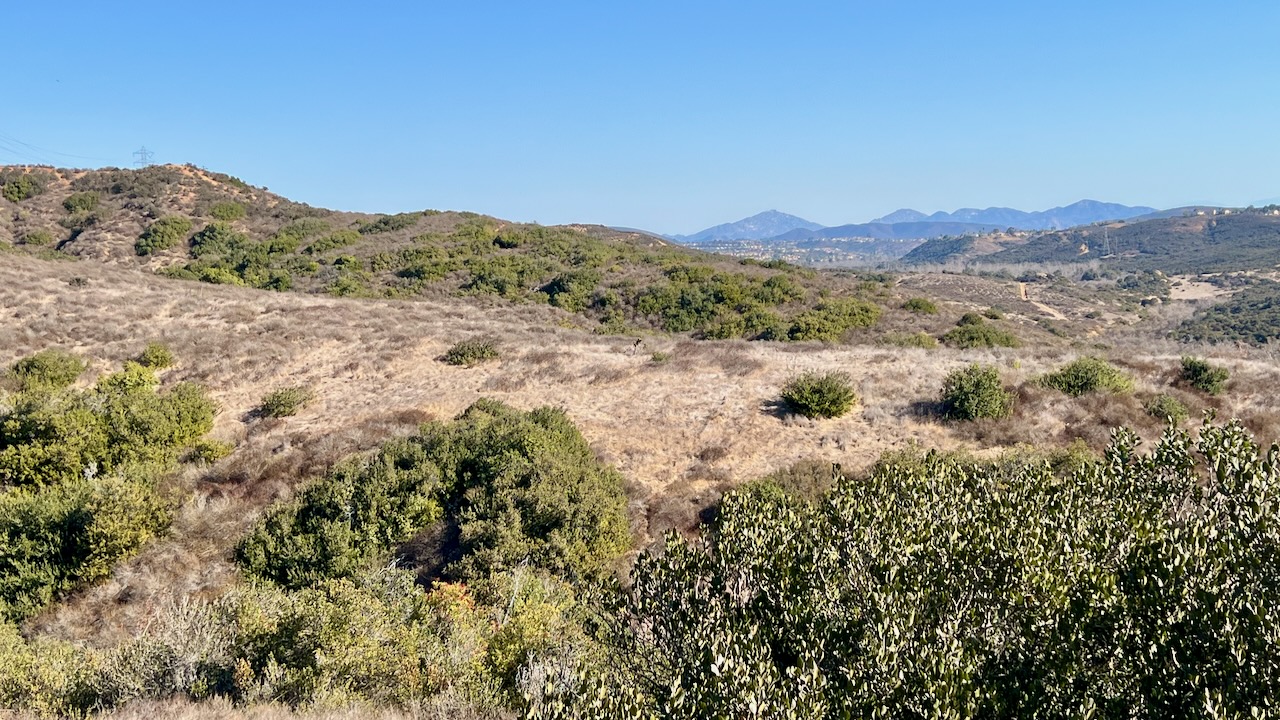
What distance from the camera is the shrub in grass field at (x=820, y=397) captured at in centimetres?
1714

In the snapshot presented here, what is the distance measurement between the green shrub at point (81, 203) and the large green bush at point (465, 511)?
2406 inches

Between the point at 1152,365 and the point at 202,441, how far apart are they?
86.6 feet

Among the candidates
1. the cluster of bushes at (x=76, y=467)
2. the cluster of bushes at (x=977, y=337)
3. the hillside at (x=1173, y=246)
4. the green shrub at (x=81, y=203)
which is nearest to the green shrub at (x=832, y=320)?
the cluster of bushes at (x=977, y=337)

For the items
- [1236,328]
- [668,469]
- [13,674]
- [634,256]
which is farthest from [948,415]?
[1236,328]

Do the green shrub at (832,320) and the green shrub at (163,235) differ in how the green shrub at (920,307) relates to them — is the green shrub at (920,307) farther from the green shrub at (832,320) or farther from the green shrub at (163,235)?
the green shrub at (163,235)

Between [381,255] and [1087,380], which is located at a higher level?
[381,255]

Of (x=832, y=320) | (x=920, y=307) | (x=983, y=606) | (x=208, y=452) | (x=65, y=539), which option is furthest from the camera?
(x=920, y=307)

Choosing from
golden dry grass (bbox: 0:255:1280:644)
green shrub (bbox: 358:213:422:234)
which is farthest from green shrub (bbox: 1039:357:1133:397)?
green shrub (bbox: 358:213:422:234)

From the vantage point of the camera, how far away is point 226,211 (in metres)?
57.4

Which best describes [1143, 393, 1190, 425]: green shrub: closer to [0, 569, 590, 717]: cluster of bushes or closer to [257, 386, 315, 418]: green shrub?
[0, 569, 590, 717]: cluster of bushes

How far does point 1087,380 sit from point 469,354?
18.2 metres

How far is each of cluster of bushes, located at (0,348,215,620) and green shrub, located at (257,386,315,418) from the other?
1.26m

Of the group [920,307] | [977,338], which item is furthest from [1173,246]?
[977,338]

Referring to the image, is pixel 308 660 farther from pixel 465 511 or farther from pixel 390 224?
pixel 390 224
